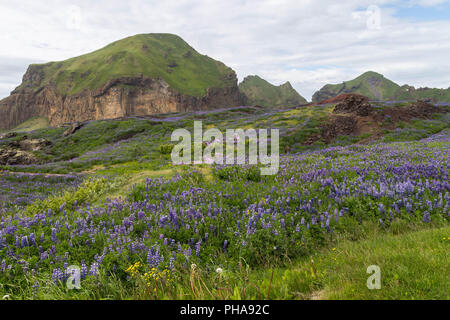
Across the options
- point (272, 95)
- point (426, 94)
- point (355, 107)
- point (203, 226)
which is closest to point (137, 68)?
point (272, 95)

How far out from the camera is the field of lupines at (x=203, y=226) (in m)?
3.56

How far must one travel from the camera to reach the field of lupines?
3557 millimetres

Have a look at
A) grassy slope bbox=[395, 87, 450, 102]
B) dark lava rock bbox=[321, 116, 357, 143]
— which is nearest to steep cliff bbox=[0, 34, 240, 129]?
grassy slope bbox=[395, 87, 450, 102]

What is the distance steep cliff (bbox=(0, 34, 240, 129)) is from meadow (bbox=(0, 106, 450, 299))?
124 meters

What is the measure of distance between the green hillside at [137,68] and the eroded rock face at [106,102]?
14.9 ft

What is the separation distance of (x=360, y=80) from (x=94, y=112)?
183008mm

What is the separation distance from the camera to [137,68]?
13275 centimetres

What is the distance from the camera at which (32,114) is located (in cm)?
14262

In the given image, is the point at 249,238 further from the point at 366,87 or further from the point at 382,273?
the point at 366,87

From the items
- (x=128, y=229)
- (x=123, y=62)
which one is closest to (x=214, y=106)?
(x=123, y=62)

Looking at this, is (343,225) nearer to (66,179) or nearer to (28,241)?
(28,241)

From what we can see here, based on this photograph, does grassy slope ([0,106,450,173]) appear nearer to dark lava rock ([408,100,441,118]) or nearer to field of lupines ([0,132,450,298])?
dark lava rock ([408,100,441,118])

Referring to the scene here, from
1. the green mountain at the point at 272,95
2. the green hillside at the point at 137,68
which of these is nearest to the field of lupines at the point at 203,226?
the green hillside at the point at 137,68

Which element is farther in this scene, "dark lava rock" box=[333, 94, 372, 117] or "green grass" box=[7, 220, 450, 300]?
"dark lava rock" box=[333, 94, 372, 117]
